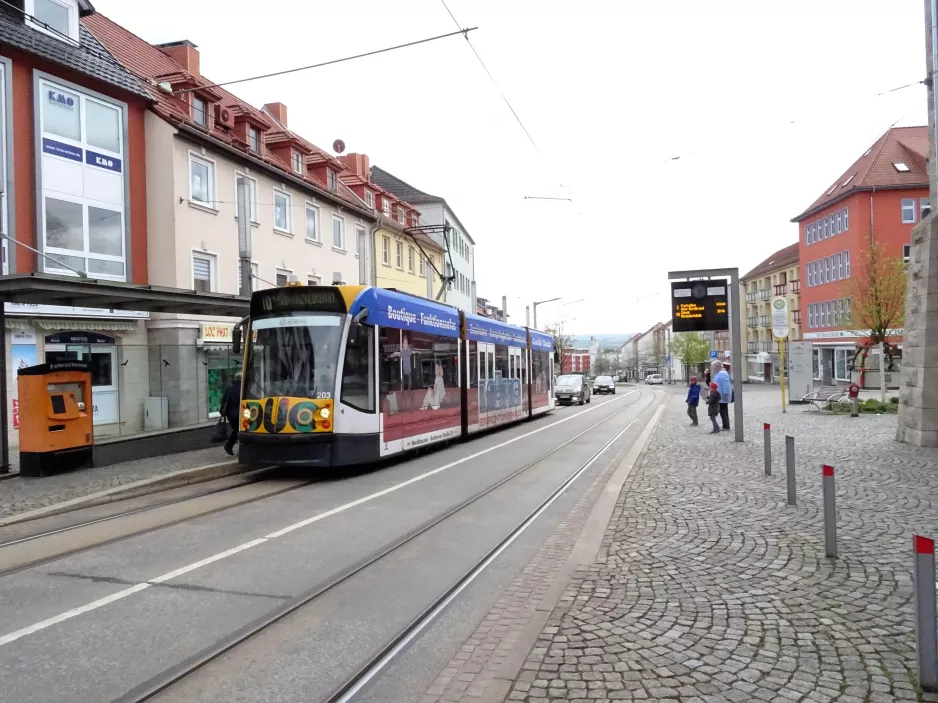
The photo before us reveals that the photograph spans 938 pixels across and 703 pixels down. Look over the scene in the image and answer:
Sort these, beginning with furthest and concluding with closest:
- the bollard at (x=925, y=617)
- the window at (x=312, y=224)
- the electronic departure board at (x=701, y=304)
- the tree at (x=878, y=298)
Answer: the window at (x=312, y=224) < the tree at (x=878, y=298) < the electronic departure board at (x=701, y=304) < the bollard at (x=925, y=617)

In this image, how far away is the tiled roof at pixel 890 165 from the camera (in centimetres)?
4941

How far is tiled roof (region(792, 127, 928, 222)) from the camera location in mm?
49406

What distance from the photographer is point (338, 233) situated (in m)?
32.3

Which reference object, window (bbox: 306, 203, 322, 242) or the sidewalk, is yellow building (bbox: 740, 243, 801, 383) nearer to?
window (bbox: 306, 203, 322, 242)

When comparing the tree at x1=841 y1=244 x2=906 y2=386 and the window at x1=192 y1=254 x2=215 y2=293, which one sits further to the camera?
the tree at x1=841 y1=244 x2=906 y2=386

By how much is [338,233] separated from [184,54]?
9.08 m

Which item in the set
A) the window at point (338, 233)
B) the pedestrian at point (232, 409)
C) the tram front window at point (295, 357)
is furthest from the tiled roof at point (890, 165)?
the tram front window at point (295, 357)

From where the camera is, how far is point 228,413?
557 inches

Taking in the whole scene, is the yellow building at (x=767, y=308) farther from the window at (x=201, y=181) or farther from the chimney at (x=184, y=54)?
the window at (x=201, y=181)

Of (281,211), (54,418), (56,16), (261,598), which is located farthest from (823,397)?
(56,16)

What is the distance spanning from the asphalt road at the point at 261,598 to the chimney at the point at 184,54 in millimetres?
22793

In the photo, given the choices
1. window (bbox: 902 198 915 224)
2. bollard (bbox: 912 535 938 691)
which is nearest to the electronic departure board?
bollard (bbox: 912 535 938 691)

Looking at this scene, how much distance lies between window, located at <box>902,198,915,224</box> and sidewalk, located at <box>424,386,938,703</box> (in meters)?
47.6

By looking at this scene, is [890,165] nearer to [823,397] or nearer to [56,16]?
[823,397]
